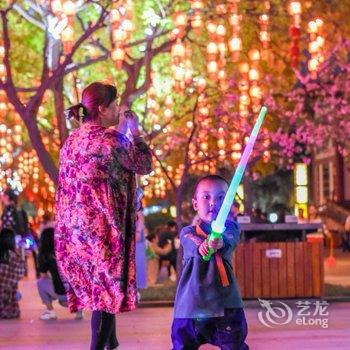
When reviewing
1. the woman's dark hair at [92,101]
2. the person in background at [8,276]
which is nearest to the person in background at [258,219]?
the person in background at [8,276]

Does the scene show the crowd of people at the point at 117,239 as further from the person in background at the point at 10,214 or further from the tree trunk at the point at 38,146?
the person in background at the point at 10,214

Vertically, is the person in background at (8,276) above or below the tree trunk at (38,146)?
below

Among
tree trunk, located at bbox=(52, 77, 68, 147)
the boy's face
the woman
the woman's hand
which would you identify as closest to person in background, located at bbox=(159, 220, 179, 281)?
tree trunk, located at bbox=(52, 77, 68, 147)

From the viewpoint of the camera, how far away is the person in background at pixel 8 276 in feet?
46.7

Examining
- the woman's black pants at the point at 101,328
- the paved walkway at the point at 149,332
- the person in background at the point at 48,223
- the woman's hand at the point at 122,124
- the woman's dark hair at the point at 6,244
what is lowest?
the paved walkway at the point at 149,332

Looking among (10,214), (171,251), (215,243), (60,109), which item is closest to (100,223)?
(215,243)

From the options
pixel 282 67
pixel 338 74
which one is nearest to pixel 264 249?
pixel 282 67

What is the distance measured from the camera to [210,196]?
6.40 m

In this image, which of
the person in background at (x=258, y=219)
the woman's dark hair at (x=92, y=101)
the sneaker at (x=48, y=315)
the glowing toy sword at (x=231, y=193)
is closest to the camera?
the glowing toy sword at (x=231, y=193)

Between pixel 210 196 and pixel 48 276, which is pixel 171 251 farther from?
pixel 210 196

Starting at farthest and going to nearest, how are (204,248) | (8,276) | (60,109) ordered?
(60,109) → (8,276) → (204,248)

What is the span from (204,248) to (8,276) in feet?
27.8

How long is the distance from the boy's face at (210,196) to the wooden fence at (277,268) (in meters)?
8.69

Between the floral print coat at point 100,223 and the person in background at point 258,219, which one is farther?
the person in background at point 258,219
